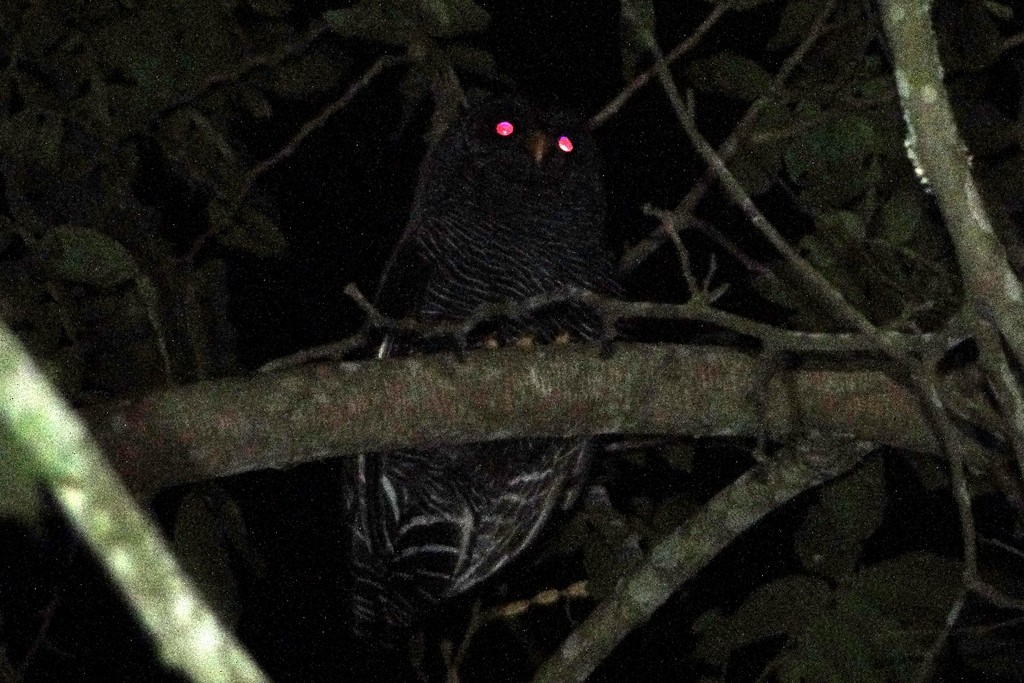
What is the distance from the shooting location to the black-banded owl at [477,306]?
157 inches

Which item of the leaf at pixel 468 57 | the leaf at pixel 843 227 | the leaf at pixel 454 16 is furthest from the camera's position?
the leaf at pixel 468 57

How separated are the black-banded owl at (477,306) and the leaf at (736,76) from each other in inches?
48.9

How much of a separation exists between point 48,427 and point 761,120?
7.37 feet

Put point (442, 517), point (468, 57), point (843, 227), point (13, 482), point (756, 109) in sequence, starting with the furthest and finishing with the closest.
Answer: point (442, 517)
point (468, 57)
point (756, 109)
point (843, 227)
point (13, 482)

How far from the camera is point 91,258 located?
2.29 m

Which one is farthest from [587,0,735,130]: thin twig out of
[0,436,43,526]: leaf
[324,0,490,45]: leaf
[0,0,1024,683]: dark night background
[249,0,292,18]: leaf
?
[0,436,43,526]: leaf

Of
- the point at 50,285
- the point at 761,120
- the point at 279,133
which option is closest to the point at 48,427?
the point at 50,285

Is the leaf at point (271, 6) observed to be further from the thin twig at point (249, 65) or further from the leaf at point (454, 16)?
the leaf at point (454, 16)

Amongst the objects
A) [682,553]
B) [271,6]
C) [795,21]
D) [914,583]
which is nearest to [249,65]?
[271,6]

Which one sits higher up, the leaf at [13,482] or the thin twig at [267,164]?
the thin twig at [267,164]

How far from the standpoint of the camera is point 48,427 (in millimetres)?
1139

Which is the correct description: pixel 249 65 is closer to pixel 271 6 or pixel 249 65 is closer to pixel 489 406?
pixel 271 6

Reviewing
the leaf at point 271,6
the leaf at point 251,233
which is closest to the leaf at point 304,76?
the leaf at point 271,6

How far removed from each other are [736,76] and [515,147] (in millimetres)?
1625
